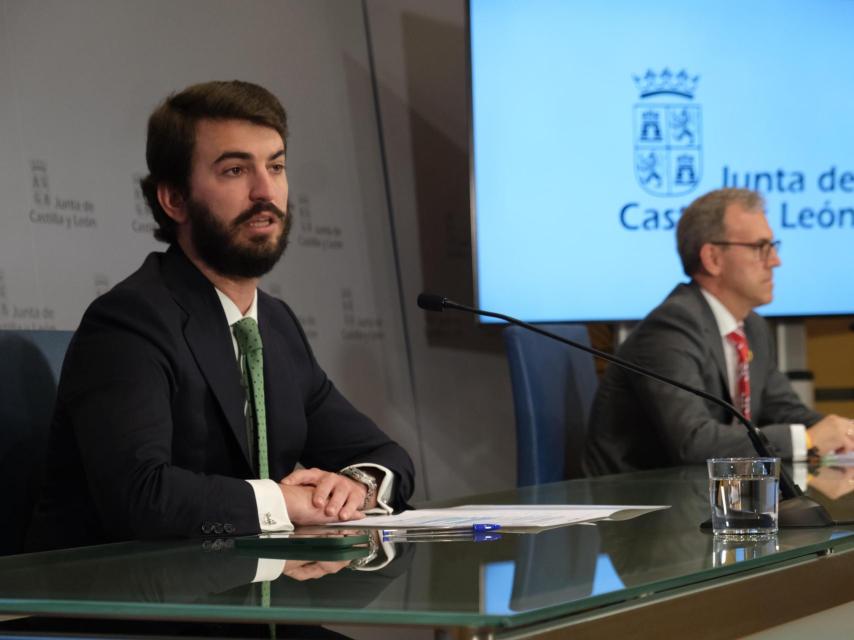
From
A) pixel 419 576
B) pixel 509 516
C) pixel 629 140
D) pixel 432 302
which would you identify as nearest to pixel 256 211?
pixel 432 302

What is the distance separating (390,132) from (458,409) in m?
0.97

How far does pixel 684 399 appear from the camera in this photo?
2.74m

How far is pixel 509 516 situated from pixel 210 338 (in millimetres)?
597

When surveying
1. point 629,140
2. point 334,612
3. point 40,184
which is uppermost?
point 629,140

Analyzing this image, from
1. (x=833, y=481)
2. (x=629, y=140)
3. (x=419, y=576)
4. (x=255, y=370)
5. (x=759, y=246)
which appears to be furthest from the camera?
(x=629, y=140)

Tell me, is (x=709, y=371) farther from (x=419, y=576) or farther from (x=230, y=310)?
(x=419, y=576)

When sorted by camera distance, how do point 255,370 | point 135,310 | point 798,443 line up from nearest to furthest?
point 135,310, point 255,370, point 798,443

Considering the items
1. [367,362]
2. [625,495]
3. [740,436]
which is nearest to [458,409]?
[367,362]

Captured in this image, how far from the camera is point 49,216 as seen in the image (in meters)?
2.95

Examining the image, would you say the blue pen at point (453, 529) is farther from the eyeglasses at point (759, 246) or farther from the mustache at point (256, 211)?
the eyeglasses at point (759, 246)

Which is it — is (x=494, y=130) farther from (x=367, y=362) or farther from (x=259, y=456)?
(x=259, y=456)

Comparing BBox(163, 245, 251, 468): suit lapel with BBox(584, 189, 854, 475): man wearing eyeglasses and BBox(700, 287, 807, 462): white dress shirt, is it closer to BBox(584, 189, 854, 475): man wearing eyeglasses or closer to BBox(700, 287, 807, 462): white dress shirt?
BBox(584, 189, 854, 475): man wearing eyeglasses

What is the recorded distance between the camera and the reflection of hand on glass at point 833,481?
6.15ft

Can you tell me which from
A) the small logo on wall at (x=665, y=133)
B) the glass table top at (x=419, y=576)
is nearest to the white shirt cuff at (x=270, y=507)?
the glass table top at (x=419, y=576)
